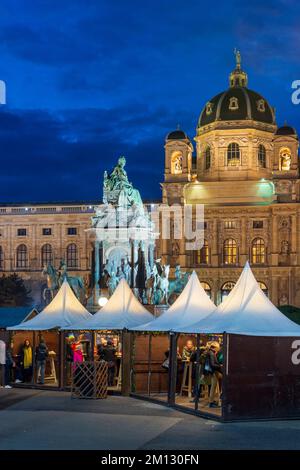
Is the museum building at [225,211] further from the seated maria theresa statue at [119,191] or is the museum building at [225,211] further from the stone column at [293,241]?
the seated maria theresa statue at [119,191]

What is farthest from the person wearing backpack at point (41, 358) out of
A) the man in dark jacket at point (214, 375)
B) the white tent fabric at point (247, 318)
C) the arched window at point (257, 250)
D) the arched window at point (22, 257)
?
the arched window at point (22, 257)

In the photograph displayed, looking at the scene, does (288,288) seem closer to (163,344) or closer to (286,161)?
Result: (286,161)

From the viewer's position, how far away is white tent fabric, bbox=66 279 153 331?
30.2 m

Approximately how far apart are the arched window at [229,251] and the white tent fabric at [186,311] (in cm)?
7242

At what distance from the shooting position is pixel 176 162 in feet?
350

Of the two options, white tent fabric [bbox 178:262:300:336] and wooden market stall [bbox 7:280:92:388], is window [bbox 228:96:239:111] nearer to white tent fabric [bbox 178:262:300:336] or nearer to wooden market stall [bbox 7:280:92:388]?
wooden market stall [bbox 7:280:92:388]

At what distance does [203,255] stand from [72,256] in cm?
1632

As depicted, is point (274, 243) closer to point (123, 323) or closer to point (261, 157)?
point (261, 157)

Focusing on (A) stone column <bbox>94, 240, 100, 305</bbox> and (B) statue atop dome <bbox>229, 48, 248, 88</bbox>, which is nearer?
(A) stone column <bbox>94, 240, 100, 305</bbox>

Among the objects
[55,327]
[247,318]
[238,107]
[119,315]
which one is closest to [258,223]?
[238,107]

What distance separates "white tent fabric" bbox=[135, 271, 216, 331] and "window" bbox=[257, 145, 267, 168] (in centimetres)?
7637

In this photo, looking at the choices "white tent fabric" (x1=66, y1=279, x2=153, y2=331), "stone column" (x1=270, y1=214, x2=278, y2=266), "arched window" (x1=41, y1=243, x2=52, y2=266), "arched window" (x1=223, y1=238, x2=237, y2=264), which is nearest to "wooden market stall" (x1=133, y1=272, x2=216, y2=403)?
"white tent fabric" (x1=66, y1=279, x2=153, y2=331)
